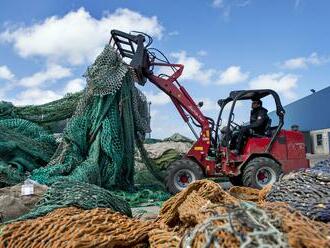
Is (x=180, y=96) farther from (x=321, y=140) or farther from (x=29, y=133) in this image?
(x=321, y=140)

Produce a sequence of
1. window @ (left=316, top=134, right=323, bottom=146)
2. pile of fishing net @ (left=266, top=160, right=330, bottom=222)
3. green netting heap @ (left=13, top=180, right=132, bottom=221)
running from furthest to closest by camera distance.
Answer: window @ (left=316, top=134, right=323, bottom=146) < green netting heap @ (left=13, top=180, right=132, bottom=221) < pile of fishing net @ (left=266, top=160, right=330, bottom=222)

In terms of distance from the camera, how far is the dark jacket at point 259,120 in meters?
9.61

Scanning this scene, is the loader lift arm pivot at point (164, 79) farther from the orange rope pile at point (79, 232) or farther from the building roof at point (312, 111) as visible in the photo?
the building roof at point (312, 111)

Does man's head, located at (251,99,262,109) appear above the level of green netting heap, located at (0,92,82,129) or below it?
above

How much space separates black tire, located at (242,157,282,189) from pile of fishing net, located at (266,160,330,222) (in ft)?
20.1

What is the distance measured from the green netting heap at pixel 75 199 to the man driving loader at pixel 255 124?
626cm

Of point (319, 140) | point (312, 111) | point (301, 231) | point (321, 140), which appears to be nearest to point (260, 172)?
point (301, 231)

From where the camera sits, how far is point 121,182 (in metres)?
8.87

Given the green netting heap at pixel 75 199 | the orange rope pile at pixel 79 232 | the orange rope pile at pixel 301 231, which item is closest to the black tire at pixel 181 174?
the green netting heap at pixel 75 199

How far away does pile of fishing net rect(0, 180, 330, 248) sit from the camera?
5.55ft

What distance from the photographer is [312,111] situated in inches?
1448

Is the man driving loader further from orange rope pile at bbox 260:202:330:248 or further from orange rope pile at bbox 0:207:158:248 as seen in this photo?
orange rope pile at bbox 260:202:330:248

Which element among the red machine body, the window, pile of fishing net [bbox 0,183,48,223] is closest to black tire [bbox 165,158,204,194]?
the red machine body

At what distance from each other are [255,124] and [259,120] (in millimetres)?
117
